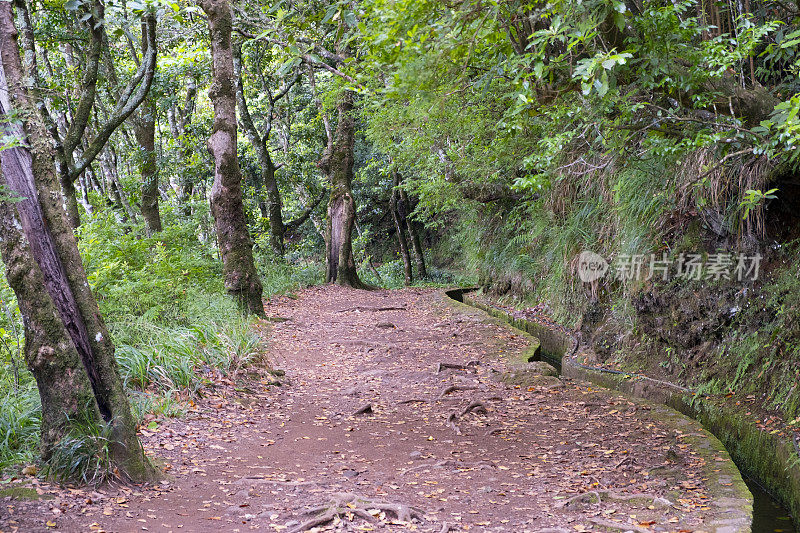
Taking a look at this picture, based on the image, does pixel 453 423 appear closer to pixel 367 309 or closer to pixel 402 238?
pixel 367 309

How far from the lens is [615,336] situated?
340 inches

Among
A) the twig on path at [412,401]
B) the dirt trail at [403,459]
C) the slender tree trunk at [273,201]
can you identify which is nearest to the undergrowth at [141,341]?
the dirt trail at [403,459]

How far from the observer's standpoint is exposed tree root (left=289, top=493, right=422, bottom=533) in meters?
3.50

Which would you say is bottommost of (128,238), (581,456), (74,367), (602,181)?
(581,456)

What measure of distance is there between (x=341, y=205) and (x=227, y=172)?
666 cm

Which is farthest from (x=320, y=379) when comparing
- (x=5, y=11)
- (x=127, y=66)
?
(x=127, y=66)

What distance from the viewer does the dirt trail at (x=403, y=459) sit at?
3.63 meters

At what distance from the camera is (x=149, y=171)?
11852 millimetres

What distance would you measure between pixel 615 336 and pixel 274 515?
632 centimetres

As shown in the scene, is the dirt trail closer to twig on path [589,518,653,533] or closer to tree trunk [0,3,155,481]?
twig on path [589,518,653,533]

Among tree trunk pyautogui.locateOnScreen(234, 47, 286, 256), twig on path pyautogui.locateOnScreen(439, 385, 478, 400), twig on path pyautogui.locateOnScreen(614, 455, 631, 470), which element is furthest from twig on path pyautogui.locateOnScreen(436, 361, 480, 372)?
tree trunk pyautogui.locateOnScreen(234, 47, 286, 256)

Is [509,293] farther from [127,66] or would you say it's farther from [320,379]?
[127,66]

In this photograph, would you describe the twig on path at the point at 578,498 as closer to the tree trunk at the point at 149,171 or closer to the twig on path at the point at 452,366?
the twig on path at the point at 452,366

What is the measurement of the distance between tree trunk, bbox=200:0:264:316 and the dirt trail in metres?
1.59
